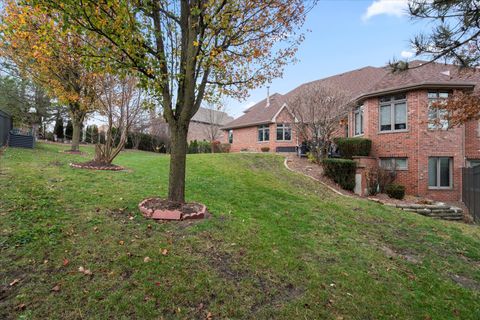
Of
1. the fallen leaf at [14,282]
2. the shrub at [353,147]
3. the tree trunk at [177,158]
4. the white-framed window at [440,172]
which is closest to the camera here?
the fallen leaf at [14,282]

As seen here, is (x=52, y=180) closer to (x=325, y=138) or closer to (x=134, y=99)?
(x=134, y=99)

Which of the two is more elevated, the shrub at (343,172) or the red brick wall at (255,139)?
the red brick wall at (255,139)

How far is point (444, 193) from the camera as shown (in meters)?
13.0

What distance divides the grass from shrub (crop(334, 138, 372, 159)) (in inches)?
312

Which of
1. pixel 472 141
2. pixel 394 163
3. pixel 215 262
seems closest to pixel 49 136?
pixel 215 262

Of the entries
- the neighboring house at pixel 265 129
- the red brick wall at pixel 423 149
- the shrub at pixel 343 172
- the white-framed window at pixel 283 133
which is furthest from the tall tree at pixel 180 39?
the white-framed window at pixel 283 133

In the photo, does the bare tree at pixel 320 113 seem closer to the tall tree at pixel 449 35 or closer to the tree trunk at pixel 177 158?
the tall tree at pixel 449 35

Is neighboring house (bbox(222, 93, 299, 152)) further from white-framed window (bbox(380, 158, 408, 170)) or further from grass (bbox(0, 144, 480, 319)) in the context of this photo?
grass (bbox(0, 144, 480, 319))

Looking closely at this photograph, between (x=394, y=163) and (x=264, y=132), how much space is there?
39.5 feet

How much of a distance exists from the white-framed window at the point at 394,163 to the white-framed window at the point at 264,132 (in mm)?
10856

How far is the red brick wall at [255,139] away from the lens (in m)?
22.5

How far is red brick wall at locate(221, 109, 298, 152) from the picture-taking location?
22.5 m

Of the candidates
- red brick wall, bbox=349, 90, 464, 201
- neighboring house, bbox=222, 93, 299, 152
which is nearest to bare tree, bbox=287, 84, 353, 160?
red brick wall, bbox=349, 90, 464, 201

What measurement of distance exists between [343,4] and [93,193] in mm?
8171
